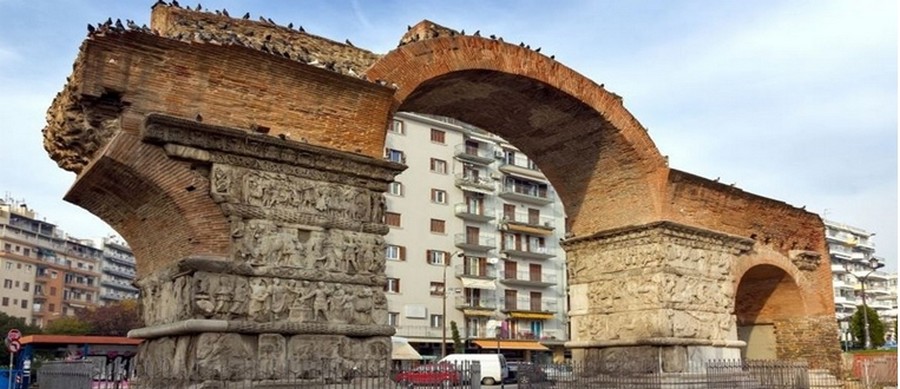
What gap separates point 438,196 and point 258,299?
82.7 ft

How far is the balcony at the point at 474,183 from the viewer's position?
34.1m

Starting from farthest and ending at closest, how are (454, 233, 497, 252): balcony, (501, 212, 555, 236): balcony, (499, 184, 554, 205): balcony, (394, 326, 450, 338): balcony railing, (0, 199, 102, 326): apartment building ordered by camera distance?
1. (0, 199, 102, 326): apartment building
2. (499, 184, 554, 205): balcony
3. (501, 212, 555, 236): balcony
4. (454, 233, 497, 252): balcony
5. (394, 326, 450, 338): balcony railing

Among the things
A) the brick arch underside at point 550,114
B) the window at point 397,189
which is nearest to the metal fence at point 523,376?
the brick arch underside at point 550,114

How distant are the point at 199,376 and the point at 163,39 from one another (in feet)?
11.1

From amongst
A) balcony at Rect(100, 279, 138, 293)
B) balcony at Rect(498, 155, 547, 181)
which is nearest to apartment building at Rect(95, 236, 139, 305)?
balcony at Rect(100, 279, 138, 293)

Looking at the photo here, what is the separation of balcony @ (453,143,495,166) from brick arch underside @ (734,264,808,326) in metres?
19.3

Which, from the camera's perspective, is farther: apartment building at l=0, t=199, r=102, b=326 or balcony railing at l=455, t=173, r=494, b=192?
apartment building at l=0, t=199, r=102, b=326

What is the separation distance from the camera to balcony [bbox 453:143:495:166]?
34438 millimetres

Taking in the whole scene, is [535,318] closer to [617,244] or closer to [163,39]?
[617,244]

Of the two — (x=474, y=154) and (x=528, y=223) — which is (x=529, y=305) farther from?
(x=474, y=154)

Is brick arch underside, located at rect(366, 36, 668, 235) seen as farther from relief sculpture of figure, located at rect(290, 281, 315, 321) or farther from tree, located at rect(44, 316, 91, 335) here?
tree, located at rect(44, 316, 91, 335)

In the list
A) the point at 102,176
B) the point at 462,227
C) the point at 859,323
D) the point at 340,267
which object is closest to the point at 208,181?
the point at 102,176

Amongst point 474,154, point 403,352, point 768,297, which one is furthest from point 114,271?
point 768,297

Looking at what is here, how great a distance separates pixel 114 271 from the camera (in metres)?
74.9
